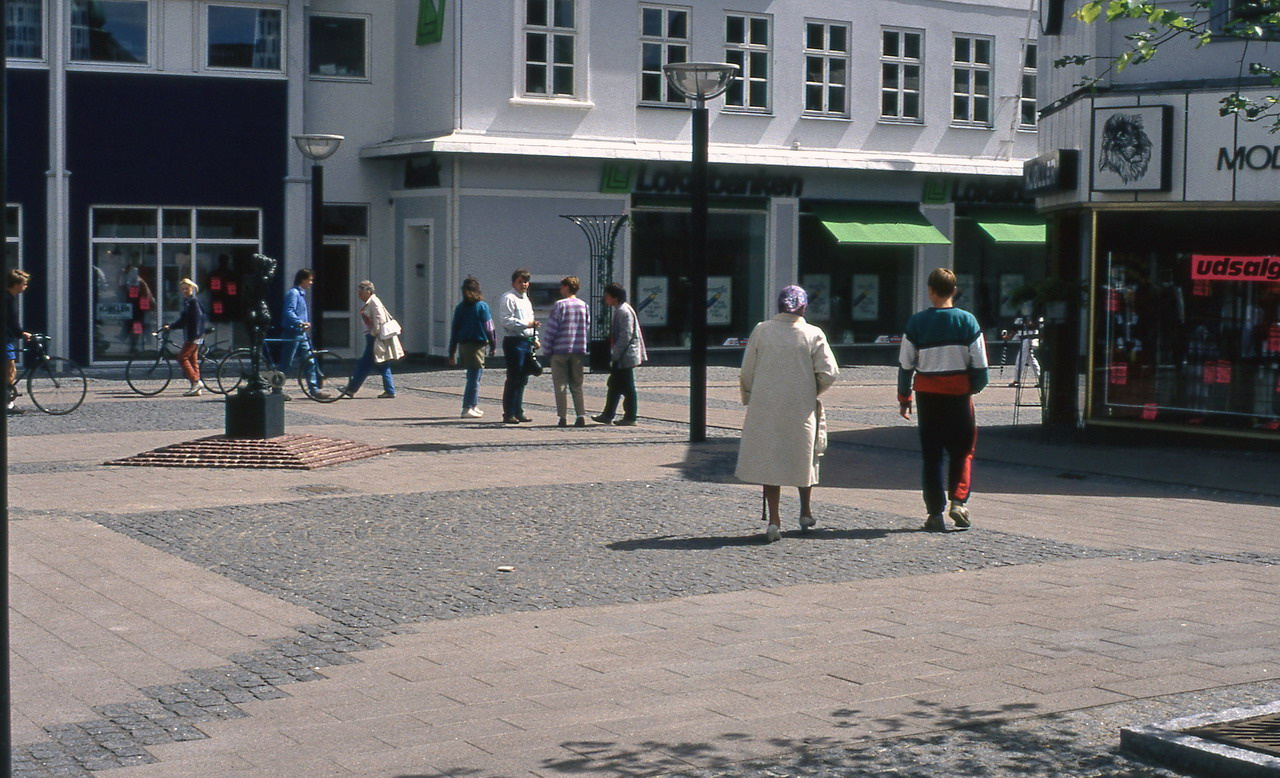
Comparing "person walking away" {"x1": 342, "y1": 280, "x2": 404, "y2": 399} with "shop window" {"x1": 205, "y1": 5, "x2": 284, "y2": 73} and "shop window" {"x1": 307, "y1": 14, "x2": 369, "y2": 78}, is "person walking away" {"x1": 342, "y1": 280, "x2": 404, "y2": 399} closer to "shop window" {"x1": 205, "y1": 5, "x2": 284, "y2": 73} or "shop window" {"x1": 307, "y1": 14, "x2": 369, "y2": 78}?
"shop window" {"x1": 205, "y1": 5, "x2": 284, "y2": 73}

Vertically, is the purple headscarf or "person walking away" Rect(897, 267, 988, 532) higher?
the purple headscarf

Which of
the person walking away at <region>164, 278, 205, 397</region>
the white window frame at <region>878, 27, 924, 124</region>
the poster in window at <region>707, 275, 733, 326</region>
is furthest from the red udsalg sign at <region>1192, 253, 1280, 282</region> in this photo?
the white window frame at <region>878, 27, 924, 124</region>

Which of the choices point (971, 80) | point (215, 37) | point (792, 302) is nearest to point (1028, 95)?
point (971, 80)

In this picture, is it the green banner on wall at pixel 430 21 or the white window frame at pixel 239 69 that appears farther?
the green banner on wall at pixel 430 21

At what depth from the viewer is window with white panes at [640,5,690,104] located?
99.2 feet

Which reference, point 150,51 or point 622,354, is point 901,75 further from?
point 622,354

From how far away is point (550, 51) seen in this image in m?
29.2

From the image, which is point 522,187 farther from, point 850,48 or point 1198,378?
point 1198,378

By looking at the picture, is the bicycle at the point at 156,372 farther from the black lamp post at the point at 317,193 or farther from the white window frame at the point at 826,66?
the white window frame at the point at 826,66

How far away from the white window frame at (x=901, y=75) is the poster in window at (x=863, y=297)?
3.04 m

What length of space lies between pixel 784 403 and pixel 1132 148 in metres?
7.36

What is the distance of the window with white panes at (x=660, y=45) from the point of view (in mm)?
30234

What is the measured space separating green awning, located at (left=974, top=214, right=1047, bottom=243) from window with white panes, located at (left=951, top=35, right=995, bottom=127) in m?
1.90

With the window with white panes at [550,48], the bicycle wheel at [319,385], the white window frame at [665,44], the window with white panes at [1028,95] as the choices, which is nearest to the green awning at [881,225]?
the window with white panes at [1028,95]
